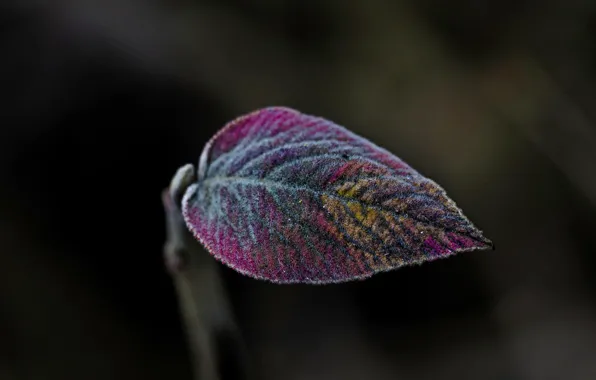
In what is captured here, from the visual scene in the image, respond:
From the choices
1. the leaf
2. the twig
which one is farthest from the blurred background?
the leaf

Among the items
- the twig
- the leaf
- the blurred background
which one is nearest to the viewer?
the leaf

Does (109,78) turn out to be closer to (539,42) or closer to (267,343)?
(267,343)

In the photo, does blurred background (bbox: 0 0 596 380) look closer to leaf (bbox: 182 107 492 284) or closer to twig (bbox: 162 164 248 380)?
twig (bbox: 162 164 248 380)

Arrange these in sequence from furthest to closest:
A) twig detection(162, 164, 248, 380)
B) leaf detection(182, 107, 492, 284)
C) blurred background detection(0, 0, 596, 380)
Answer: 1. blurred background detection(0, 0, 596, 380)
2. twig detection(162, 164, 248, 380)
3. leaf detection(182, 107, 492, 284)

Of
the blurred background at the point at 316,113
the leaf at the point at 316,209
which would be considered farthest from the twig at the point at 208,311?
the blurred background at the point at 316,113

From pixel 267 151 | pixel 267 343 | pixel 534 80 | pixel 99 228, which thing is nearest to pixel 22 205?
pixel 99 228

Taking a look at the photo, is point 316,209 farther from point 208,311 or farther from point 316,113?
point 316,113

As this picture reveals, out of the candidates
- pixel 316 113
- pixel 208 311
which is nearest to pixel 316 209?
pixel 208 311
